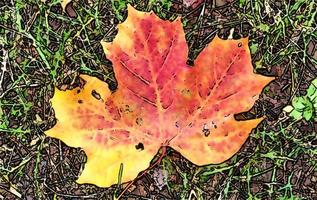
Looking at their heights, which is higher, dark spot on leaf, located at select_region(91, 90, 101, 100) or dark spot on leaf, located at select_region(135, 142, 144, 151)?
dark spot on leaf, located at select_region(91, 90, 101, 100)

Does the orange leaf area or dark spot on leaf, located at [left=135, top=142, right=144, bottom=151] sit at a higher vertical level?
the orange leaf area

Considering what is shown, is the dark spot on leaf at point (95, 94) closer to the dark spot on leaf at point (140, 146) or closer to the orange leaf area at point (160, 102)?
the orange leaf area at point (160, 102)

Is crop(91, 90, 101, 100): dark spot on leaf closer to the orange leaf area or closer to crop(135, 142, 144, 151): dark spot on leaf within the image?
the orange leaf area

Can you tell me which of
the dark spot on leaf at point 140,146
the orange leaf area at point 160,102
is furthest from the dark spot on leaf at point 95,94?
the dark spot on leaf at point 140,146

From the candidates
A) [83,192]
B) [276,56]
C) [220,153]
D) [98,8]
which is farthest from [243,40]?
[83,192]

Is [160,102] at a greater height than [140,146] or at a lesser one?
greater

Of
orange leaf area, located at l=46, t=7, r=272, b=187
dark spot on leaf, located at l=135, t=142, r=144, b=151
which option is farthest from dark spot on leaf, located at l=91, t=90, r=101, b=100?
dark spot on leaf, located at l=135, t=142, r=144, b=151

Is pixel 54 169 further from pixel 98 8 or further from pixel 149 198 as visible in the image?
pixel 98 8

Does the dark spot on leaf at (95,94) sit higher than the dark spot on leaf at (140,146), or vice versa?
the dark spot on leaf at (95,94)
